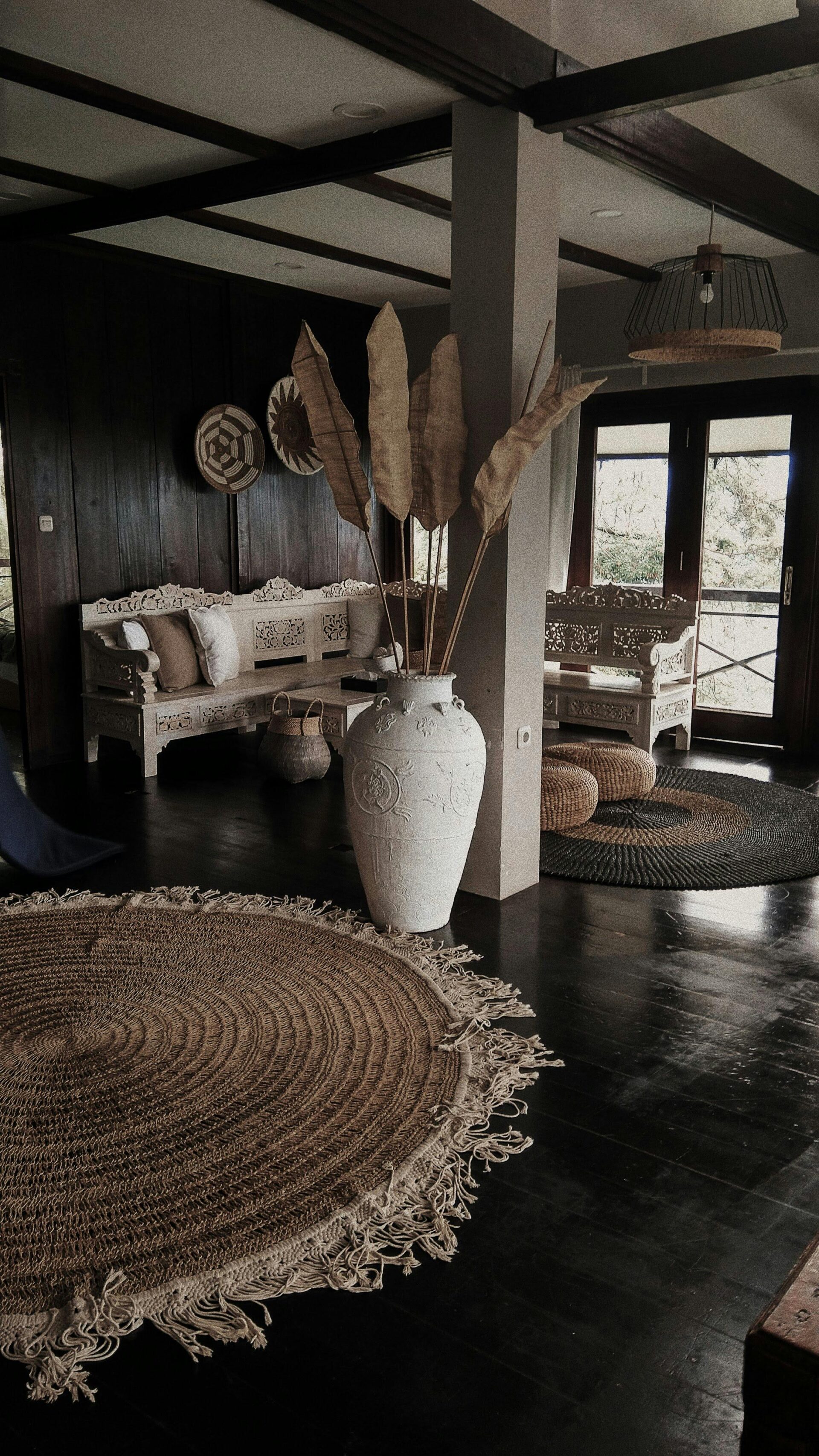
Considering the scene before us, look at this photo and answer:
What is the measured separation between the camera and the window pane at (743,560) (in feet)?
21.9

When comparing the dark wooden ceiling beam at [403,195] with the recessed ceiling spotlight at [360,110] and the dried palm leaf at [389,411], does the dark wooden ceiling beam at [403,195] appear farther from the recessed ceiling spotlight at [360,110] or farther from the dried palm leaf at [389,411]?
the dried palm leaf at [389,411]

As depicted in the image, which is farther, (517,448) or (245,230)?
(245,230)

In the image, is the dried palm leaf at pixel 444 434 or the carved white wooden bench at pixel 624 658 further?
the carved white wooden bench at pixel 624 658

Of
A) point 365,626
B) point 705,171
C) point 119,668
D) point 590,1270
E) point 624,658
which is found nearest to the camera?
point 590,1270

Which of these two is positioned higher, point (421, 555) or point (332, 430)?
point (332, 430)

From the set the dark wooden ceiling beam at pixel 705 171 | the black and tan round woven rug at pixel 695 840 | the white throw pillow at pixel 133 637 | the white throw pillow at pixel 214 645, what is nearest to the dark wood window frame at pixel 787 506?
the black and tan round woven rug at pixel 695 840

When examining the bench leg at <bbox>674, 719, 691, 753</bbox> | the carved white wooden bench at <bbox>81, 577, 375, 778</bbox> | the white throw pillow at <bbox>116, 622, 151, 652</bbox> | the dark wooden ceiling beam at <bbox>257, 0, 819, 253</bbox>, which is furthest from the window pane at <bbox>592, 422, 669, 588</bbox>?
the white throw pillow at <bbox>116, 622, 151, 652</bbox>

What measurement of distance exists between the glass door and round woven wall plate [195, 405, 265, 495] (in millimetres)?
2832

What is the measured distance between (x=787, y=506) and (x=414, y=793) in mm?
4136

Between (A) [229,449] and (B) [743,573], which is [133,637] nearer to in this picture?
(A) [229,449]

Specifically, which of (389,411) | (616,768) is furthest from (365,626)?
(389,411)

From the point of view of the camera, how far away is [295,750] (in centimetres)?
566

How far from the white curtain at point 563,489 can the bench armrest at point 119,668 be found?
8.72ft

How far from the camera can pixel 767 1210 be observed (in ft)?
7.32
